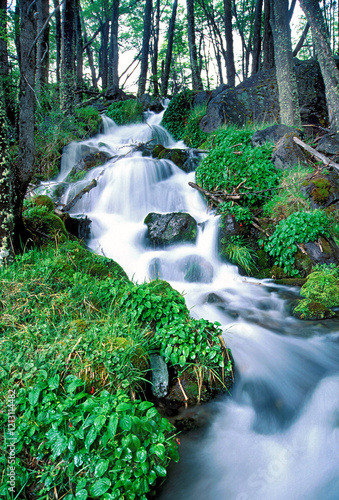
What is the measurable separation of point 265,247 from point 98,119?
10.8 meters

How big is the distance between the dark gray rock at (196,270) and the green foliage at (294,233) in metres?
1.39

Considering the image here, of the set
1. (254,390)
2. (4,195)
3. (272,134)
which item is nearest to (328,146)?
(272,134)

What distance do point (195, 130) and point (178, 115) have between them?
7.02 feet

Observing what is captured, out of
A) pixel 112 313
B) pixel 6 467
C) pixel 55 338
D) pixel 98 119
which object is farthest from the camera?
pixel 98 119

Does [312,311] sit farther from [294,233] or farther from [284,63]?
[284,63]

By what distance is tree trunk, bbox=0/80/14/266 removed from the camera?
416 centimetres

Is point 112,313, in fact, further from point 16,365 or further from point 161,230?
point 161,230

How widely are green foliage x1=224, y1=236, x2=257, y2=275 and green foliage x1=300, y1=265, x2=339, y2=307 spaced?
1298 mm

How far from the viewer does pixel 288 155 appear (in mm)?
7996

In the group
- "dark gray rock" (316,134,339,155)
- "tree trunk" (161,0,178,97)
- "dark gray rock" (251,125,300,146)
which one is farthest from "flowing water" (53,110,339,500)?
"tree trunk" (161,0,178,97)

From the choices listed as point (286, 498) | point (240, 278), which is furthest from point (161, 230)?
point (286, 498)

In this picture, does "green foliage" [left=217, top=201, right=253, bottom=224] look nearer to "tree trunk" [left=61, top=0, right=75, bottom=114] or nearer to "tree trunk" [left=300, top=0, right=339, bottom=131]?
"tree trunk" [left=300, top=0, right=339, bottom=131]

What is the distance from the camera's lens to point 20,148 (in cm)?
498

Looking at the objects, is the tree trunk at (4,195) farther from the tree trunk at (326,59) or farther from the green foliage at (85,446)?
the tree trunk at (326,59)
